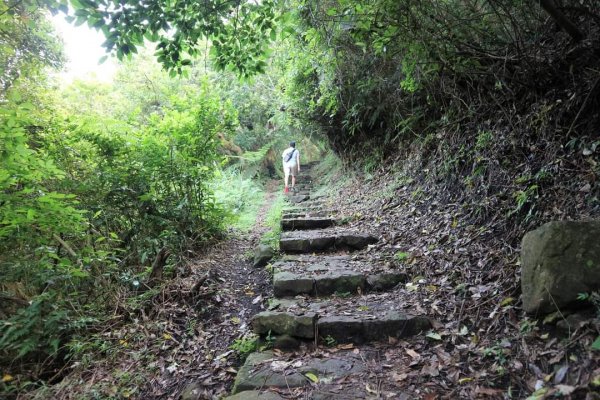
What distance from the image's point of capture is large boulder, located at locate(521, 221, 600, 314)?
2.29 m

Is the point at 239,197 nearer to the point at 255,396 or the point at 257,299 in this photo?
the point at 257,299

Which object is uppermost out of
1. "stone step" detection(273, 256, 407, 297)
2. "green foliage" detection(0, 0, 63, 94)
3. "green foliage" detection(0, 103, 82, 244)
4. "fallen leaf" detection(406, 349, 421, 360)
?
"green foliage" detection(0, 0, 63, 94)

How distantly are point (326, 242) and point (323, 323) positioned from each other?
81.9 inches

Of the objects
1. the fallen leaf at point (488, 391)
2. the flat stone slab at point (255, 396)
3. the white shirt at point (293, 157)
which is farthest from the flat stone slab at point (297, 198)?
the fallen leaf at point (488, 391)

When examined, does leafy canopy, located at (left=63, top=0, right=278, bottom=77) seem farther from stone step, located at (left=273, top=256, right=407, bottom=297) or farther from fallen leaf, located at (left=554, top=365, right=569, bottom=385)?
fallen leaf, located at (left=554, top=365, right=569, bottom=385)

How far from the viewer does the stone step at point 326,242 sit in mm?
5023

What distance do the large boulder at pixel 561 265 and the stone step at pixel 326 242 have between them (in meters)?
2.58

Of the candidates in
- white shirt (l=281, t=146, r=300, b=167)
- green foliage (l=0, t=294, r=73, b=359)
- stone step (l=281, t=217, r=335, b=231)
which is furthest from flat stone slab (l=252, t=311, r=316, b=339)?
white shirt (l=281, t=146, r=300, b=167)

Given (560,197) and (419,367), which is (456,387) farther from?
(560,197)

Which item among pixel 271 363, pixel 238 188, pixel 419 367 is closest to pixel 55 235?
pixel 271 363

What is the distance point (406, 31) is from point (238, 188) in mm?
8746

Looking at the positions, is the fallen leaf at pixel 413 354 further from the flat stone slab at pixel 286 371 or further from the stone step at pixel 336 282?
the stone step at pixel 336 282

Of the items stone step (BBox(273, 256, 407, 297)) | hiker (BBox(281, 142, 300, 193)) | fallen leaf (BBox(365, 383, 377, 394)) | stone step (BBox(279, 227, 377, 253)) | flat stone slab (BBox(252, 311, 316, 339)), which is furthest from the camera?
hiker (BBox(281, 142, 300, 193))

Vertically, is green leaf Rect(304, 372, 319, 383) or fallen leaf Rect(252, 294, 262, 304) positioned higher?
green leaf Rect(304, 372, 319, 383)
